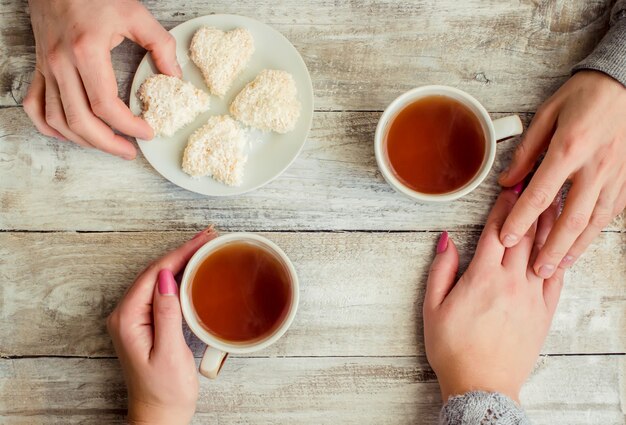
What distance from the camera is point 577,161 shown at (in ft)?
3.55

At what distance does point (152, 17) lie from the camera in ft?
3.69

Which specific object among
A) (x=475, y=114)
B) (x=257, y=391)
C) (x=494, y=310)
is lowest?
(x=257, y=391)

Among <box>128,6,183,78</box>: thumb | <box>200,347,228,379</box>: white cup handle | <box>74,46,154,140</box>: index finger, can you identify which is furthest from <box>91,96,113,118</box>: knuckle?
<box>200,347,228,379</box>: white cup handle

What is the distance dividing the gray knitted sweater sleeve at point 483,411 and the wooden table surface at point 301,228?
0.13 meters

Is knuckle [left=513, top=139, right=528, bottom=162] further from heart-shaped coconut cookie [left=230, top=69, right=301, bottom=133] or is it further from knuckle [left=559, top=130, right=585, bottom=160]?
heart-shaped coconut cookie [left=230, top=69, right=301, bottom=133]

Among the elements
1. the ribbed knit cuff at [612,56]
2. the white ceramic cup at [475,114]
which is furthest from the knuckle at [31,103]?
the ribbed knit cuff at [612,56]

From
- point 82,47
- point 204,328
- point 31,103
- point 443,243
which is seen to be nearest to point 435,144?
point 443,243

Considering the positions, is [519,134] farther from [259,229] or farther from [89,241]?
[89,241]

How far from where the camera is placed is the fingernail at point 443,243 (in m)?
1.20

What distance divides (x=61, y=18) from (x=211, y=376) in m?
0.71

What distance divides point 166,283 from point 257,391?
0.31 m

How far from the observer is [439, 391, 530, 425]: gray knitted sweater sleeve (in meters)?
1.08

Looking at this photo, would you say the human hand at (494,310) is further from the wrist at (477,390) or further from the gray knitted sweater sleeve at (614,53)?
the gray knitted sweater sleeve at (614,53)

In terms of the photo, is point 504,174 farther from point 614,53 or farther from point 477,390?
point 477,390
